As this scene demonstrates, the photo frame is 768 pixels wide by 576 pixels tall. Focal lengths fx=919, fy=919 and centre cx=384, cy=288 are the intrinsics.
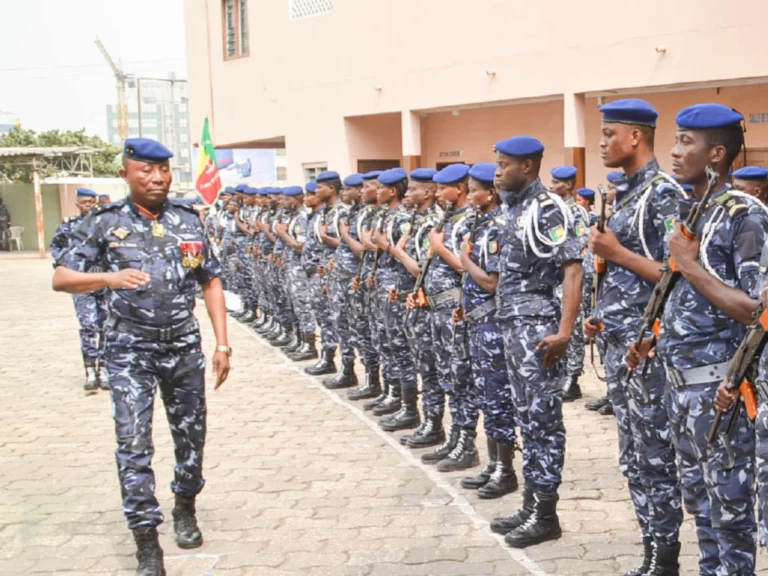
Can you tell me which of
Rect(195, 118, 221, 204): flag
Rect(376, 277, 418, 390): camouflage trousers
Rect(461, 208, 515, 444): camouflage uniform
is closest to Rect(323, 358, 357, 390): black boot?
Rect(376, 277, 418, 390): camouflage trousers

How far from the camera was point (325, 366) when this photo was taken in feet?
33.2

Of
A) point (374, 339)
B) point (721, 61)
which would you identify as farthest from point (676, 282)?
point (721, 61)

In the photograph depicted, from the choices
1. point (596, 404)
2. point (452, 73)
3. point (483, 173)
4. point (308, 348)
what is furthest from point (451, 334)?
point (452, 73)

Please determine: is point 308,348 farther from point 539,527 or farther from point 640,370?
point 640,370

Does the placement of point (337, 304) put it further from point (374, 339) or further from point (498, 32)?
point (498, 32)

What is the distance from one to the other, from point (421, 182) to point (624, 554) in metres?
3.36

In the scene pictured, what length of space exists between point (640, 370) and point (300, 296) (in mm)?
7303

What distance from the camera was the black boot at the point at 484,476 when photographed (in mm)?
5824

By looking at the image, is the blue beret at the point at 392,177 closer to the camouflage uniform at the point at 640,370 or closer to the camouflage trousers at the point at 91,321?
the camouflage trousers at the point at 91,321

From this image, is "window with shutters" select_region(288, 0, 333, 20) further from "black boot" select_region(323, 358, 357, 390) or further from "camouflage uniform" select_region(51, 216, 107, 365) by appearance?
"black boot" select_region(323, 358, 357, 390)

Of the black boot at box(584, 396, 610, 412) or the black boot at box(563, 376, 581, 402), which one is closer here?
the black boot at box(584, 396, 610, 412)

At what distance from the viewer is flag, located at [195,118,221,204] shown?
2130 centimetres

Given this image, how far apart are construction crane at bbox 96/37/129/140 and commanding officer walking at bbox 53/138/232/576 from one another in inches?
2187

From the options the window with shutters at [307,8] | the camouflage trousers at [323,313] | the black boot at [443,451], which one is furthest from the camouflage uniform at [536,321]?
the window with shutters at [307,8]
